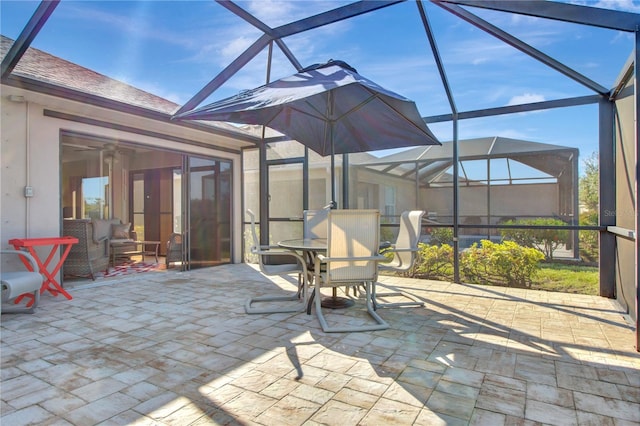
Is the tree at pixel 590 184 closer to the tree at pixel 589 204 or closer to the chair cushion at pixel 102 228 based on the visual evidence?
the tree at pixel 589 204

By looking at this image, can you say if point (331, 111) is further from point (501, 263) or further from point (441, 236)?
point (501, 263)

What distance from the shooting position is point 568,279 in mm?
5184

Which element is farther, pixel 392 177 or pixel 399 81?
pixel 392 177

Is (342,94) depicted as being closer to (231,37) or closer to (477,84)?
(231,37)

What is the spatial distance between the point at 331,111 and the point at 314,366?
9.60 ft

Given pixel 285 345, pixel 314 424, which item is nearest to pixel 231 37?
pixel 285 345

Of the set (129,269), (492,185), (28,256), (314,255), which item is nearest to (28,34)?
(28,256)

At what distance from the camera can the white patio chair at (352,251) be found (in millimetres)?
3234

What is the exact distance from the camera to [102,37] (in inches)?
185

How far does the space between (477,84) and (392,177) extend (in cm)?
197

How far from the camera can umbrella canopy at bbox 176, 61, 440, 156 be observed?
320 cm

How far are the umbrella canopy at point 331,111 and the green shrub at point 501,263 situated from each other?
6.57 feet

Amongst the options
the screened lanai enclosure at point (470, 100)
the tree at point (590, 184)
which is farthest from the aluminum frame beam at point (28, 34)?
the tree at point (590, 184)

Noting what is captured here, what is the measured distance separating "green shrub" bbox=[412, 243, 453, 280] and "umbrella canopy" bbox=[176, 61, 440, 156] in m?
1.93
